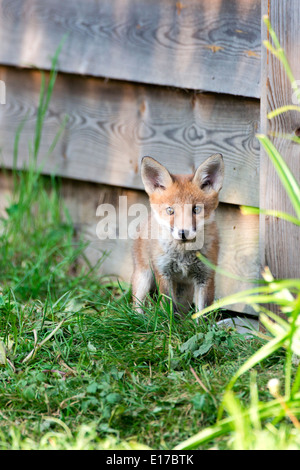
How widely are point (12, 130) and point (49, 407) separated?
10.2ft

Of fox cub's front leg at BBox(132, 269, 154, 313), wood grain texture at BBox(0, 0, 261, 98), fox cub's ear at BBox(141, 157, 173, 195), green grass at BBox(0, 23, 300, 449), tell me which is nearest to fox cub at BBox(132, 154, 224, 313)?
fox cub's ear at BBox(141, 157, 173, 195)

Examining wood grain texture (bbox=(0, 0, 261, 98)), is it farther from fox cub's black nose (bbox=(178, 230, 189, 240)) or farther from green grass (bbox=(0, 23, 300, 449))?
green grass (bbox=(0, 23, 300, 449))

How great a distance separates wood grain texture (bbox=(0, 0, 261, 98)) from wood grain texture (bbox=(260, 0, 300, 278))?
1.76 ft

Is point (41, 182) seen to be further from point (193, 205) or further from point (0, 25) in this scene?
point (193, 205)

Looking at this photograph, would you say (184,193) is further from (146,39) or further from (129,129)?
(146,39)

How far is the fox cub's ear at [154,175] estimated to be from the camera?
11.1ft

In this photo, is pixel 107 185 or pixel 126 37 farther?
pixel 107 185

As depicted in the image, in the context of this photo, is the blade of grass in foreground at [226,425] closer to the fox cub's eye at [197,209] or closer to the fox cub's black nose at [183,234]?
the fox cub's black nose at [183,234]

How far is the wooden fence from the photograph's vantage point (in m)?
3.63

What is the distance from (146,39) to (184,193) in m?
1.36

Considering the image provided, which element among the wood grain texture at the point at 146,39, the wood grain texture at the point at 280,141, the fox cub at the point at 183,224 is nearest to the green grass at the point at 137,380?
the fox cub at the point at 183,224

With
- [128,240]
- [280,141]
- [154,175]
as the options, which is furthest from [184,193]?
[128,240]

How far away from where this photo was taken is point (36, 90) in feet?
15.8

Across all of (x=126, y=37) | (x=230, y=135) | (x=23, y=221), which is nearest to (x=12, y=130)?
(x=23, y=221)
